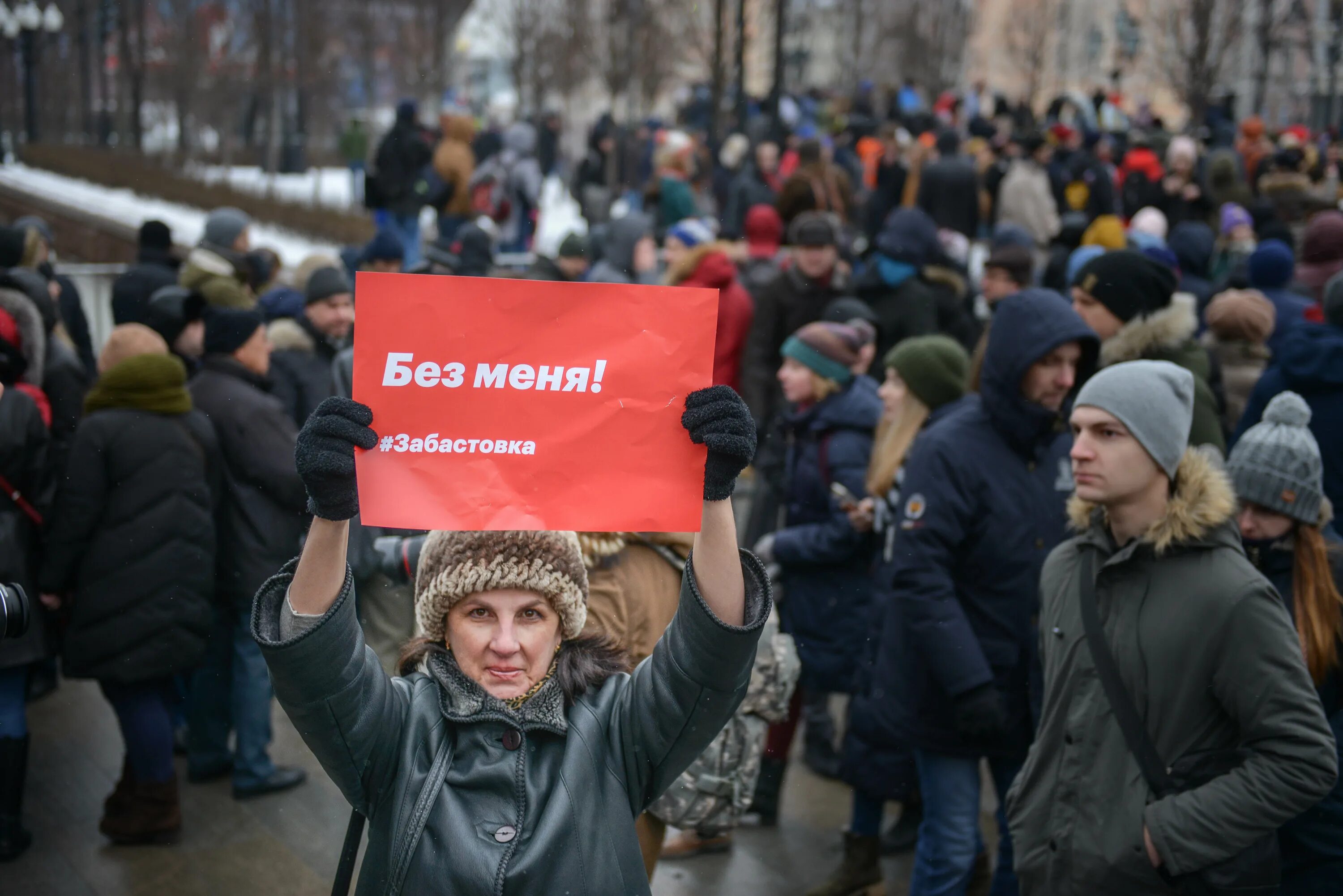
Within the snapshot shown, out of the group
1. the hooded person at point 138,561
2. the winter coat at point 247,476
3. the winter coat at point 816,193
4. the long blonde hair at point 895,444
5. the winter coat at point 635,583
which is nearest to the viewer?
the winter coat at point 635,583

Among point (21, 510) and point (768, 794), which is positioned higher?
point (21, 510)

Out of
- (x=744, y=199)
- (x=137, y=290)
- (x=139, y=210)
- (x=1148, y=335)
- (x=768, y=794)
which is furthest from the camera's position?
(x=139, y=210)

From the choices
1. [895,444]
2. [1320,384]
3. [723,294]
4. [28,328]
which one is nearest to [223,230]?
[28,328]

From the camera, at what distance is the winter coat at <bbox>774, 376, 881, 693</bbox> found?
18.1ft

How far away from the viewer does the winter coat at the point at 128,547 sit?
517cm

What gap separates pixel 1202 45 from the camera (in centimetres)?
2262

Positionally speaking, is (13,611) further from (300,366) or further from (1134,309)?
(1134,309)

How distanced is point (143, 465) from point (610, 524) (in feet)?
11.2

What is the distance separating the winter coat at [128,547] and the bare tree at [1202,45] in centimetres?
2089

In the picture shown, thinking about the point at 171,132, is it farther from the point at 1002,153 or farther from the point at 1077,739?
the point at 1077,739

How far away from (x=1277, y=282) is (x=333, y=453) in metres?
7.03

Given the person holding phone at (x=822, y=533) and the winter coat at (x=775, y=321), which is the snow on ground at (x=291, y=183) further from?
the person holding phone at (x=822, y=533)

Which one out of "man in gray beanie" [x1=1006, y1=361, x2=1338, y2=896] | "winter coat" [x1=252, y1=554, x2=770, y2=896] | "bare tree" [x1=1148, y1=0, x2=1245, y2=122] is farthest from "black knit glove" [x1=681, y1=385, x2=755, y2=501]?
"bare tree" [x1=1148, y1=0, x2=1245, y2=122]

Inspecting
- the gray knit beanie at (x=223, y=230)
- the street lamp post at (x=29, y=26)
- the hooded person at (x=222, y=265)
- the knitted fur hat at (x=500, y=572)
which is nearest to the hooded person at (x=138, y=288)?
the hooded person at (x=222, y=265)
